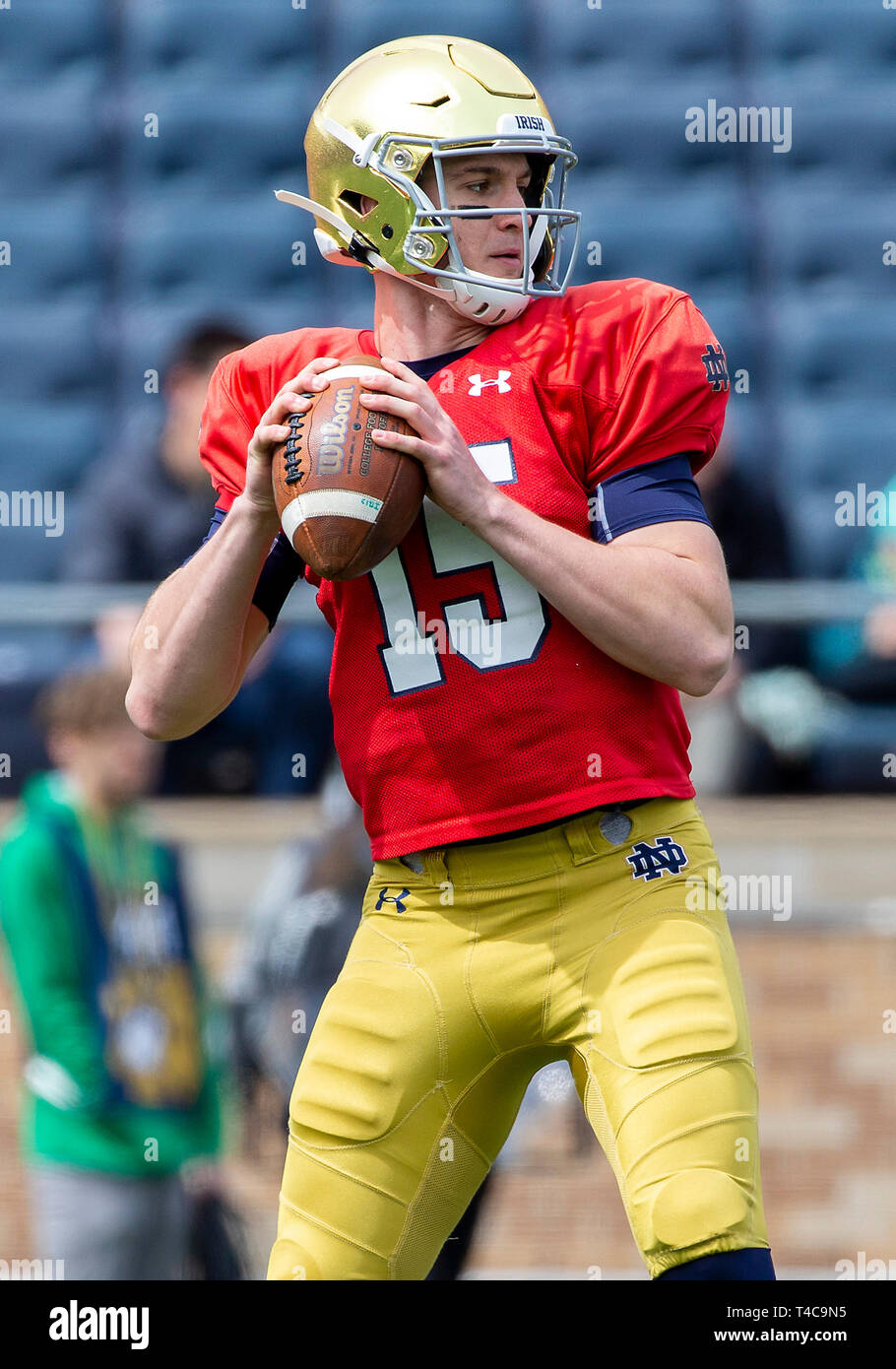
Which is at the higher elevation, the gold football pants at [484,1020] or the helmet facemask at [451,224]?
the helmet facemask at [451,224]

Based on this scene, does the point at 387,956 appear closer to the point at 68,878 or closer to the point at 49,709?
the point at 68,878

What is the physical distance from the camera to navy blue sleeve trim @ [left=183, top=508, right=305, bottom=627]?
1.67m

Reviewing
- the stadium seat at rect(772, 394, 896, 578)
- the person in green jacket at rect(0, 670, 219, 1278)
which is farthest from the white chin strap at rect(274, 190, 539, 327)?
the stadium seat at rect(772, 394, 896, 578)

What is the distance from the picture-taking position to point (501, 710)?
59.7 inches

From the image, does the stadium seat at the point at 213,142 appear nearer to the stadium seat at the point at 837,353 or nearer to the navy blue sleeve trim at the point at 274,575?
the stadium seat at the point at 837,353

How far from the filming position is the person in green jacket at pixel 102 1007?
93.9 inches

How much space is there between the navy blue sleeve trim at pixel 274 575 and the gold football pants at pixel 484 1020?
0.31 meters

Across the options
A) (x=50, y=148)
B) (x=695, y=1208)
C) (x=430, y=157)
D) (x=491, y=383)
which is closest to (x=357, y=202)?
(x=430, y=157)

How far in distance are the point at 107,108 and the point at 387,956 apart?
4.71m

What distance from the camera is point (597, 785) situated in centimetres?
151

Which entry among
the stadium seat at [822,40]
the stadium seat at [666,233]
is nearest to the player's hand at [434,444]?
the stadium seat at [666,233]

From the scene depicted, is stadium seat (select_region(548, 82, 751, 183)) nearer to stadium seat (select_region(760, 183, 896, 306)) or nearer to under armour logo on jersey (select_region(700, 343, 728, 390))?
stadium seat (select_region(760, 183, 896, 306))

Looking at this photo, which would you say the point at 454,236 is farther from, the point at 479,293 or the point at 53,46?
the point at 53,46

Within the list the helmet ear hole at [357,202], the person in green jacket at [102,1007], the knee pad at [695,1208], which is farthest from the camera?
the person in green jacket at [102,1007]
